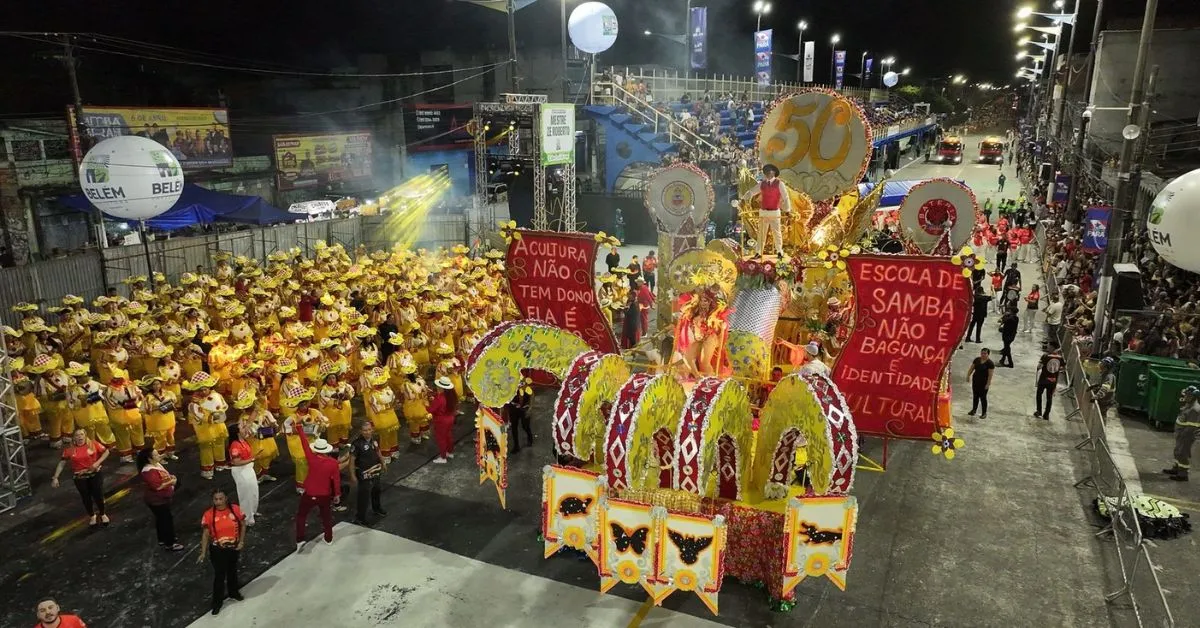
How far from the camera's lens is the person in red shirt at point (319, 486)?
8.48m

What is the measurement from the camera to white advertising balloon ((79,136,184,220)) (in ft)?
46.0

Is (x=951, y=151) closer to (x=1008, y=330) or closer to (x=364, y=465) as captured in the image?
(x=1008, y=330)

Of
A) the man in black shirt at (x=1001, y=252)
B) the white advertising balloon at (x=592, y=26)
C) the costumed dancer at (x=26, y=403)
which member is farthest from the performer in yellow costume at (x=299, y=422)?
the man in black shirt at (x=1001, y=252)

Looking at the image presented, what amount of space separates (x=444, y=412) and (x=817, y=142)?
6717mm

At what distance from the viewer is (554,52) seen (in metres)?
37.1

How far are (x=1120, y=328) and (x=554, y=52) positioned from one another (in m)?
29.1

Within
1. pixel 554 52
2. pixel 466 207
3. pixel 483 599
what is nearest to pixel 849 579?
pixel 483 599

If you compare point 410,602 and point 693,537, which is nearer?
point 693,537

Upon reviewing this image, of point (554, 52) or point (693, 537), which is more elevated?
point (554, 52)

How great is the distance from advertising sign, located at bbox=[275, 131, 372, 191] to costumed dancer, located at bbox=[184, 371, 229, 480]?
21.6m

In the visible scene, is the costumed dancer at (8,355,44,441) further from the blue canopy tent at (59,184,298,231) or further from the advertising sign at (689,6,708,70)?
the advertising sign at (689,6,708,70)

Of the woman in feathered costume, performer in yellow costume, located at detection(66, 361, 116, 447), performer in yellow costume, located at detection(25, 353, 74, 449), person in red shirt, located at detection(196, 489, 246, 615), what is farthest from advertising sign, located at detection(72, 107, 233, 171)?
the woman in feathered costume

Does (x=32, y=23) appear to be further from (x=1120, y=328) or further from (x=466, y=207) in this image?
(x=1120, y=328)

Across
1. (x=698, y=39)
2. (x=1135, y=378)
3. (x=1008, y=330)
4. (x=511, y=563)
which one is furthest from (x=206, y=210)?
(x=698, y=39)
